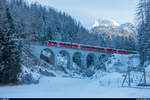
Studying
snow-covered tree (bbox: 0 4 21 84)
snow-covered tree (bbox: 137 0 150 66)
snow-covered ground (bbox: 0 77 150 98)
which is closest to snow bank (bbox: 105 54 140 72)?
snow-covered tree (bbox: 137 0 150 66)

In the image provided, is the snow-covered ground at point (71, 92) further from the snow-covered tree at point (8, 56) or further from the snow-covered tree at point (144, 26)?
the snow-covered tree at point (144, 26)

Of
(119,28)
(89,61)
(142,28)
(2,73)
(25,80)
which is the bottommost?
(89,61)

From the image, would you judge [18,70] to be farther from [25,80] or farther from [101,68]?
[101,68]

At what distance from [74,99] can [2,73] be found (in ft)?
30.3

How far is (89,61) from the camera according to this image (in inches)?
2269

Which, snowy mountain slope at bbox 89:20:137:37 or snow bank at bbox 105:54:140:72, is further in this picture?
snowy mountain slope at bbox 89:20:137:37

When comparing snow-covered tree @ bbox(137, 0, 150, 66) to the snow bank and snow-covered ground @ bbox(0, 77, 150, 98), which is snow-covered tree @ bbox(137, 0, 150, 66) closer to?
the snow bank

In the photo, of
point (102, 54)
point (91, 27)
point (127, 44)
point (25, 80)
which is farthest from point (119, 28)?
point (25, 80)

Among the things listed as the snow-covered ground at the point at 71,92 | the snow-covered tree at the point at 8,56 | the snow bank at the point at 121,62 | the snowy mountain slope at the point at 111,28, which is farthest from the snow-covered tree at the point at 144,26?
the snowy mountain slope at the point at 111,28

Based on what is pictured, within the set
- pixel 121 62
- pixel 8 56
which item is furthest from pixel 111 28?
pixel 8 56

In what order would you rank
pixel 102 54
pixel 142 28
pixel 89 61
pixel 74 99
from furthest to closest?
pixel 89 61 → pixel 102 54 → pixel 142 28 → pixel 74 99

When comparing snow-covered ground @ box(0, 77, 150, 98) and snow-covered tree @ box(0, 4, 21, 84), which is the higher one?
snow-covered tree @ box(0, 4, 21, 84)

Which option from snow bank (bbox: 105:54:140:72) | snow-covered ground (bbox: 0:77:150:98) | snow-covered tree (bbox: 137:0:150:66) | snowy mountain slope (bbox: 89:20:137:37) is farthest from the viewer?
snowy mountain slope (bbox: 89:20:137:37)

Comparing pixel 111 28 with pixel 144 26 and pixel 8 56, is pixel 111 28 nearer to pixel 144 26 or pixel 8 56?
pixel 144 26
